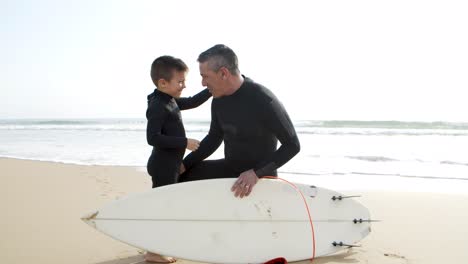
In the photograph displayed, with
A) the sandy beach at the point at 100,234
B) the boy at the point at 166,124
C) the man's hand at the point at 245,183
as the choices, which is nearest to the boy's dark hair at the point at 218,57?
the boy at the point at 166,124

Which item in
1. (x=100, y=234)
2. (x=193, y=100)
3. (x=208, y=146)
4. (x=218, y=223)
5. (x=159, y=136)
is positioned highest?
(x=193, y=100)

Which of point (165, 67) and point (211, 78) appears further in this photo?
point (165, 67)

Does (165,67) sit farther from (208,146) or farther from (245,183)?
(245,183)

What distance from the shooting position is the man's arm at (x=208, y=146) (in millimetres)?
3158

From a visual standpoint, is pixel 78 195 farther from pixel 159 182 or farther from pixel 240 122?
pixel 240 122

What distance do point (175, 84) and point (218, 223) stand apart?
976 millimetres

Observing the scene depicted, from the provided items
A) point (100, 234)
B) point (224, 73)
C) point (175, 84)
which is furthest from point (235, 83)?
point (100, 234)

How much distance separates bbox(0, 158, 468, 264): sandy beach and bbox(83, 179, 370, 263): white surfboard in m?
0.25

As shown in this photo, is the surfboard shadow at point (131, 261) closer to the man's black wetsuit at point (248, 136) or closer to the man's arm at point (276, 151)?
the man's black wetsuit at point (248, 136)

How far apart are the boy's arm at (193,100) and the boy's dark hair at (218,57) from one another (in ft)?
1.86

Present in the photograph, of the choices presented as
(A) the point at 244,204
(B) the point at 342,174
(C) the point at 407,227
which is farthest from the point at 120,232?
(B) the point at 342,174

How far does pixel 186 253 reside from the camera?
2.67 meters

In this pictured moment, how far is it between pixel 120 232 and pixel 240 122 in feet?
3.29

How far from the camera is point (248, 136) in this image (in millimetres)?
2855
